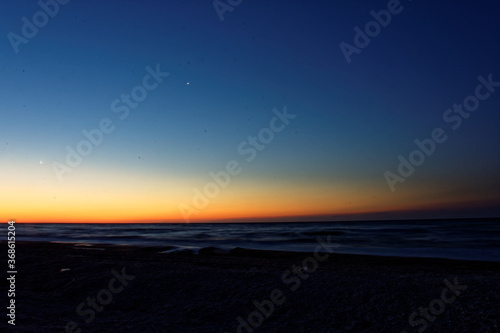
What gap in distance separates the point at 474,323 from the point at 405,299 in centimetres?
139

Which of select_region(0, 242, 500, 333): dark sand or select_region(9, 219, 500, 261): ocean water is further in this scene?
select_region(9, 219, 500, 261): ocean water

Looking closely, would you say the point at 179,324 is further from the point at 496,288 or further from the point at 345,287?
the point at 496,288

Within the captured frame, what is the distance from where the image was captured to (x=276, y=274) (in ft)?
32.1

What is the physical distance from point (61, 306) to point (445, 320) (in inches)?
317

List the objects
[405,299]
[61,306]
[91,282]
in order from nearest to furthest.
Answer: [405,299]
[61,306]
[91,282]

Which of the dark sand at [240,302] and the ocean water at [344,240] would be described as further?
the ocean water at [344,240]

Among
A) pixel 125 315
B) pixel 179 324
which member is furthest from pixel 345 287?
pixel 125 315

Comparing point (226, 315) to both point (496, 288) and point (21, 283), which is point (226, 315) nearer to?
point (496, 288)

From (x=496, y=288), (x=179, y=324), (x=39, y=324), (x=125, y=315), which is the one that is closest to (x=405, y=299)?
(x=496, y=288)

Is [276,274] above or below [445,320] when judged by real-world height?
above

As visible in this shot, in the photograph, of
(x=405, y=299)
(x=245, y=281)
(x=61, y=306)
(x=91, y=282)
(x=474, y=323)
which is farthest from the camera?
(x=91, y=282)

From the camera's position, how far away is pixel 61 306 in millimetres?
8133

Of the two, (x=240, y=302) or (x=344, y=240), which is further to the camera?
(x=344, y=240)

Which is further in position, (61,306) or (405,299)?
(61,306)
